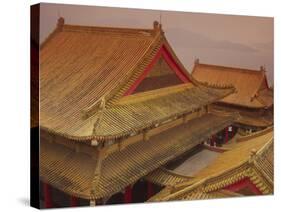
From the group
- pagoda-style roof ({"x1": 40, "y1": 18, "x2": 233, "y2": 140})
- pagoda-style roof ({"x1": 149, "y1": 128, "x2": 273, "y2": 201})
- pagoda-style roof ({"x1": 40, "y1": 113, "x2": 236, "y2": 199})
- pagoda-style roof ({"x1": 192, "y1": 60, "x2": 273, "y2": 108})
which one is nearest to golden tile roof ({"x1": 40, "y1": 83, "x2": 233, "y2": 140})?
pagoda-style roof ({"x1": 40, "y1": 18, "x2": 233, "y2": 140})

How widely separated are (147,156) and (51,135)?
4.50ft

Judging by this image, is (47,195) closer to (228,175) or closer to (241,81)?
(228,175)

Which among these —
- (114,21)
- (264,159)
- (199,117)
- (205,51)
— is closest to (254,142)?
(264,159)

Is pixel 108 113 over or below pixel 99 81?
below

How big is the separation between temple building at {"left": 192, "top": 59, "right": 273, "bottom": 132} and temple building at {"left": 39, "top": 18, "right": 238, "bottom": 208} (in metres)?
0.54

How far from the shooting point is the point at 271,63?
848 cm

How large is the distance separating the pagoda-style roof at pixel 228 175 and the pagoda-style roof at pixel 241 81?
71 cm

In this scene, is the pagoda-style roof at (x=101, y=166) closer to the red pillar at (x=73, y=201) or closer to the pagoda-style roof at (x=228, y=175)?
the red pillar at (x=73, y=201)

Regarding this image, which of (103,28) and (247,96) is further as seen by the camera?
(247,96)

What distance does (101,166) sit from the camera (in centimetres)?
679

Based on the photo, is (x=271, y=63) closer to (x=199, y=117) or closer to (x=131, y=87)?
(x=199, y=117)

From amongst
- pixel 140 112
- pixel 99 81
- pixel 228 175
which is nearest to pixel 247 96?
pixel 228 175

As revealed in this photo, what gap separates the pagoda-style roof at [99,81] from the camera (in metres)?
6.78

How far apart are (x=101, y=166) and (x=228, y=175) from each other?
6.44 ft
